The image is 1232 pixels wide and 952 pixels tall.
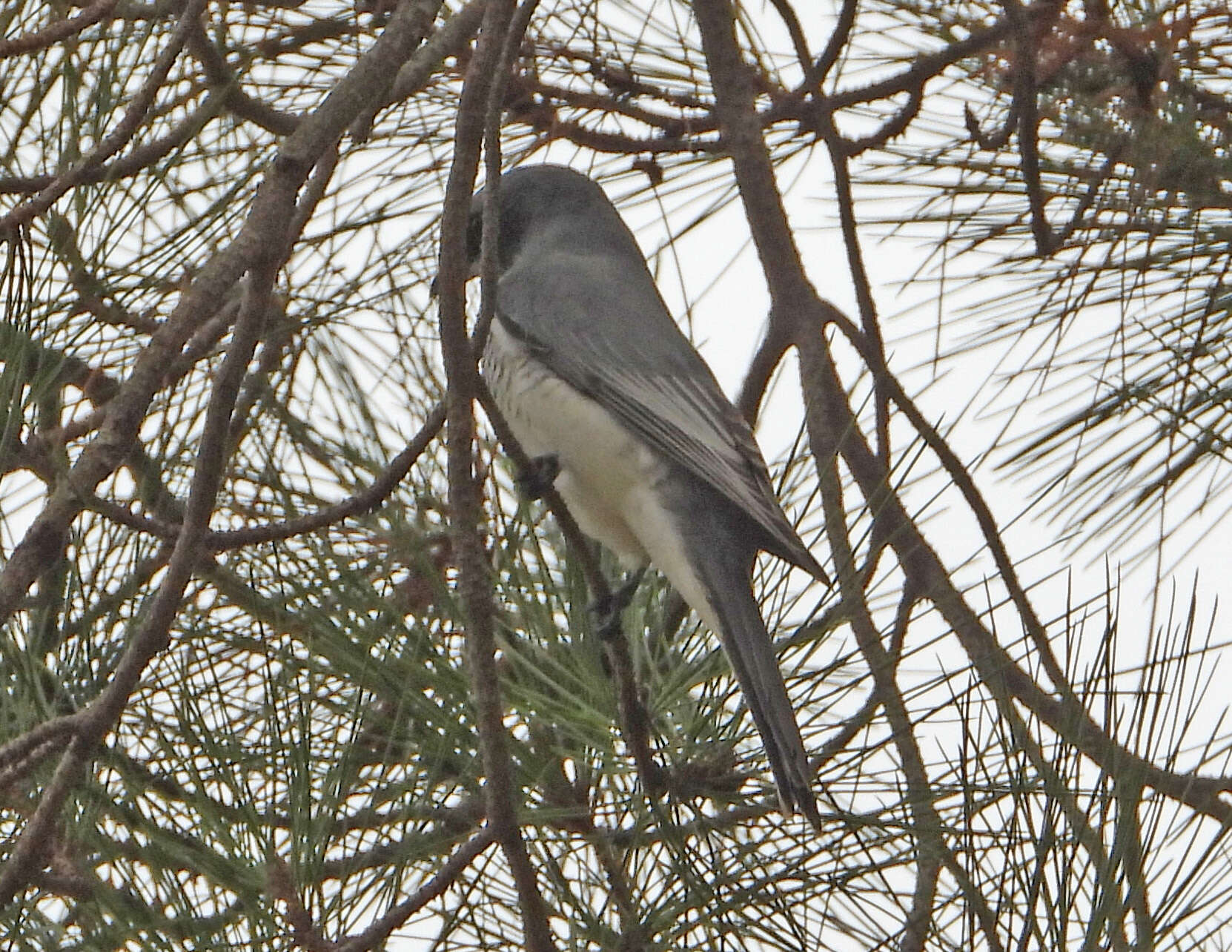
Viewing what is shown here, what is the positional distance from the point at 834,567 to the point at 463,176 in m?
0.83

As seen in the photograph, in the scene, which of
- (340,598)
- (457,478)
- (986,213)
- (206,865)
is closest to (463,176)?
(457,478)

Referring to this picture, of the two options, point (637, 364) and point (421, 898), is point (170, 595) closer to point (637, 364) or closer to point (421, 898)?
point (421, 898)

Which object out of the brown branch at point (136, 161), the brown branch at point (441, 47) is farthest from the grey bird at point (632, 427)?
the brown branch at point (136, 161)

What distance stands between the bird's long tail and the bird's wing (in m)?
0.11

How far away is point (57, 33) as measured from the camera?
1.70 meters

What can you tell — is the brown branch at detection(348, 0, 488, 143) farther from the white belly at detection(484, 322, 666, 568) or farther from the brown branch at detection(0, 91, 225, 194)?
the white belly at detection(484, 322, 666, 568)

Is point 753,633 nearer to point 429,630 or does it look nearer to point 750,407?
point 429,630

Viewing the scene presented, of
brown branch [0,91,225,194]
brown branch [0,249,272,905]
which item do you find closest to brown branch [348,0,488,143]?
brown branch [0,91,225,194]

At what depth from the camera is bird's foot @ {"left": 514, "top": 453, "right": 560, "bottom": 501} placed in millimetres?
1823

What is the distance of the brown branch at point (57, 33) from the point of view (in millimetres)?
1696

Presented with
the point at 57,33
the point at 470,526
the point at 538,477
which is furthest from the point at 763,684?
the point at 57,33

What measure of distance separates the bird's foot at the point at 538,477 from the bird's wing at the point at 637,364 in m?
0.14

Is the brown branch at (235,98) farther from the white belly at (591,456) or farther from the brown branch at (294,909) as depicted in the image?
the brown branch at (294,909)

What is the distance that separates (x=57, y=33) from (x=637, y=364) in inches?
52.8
